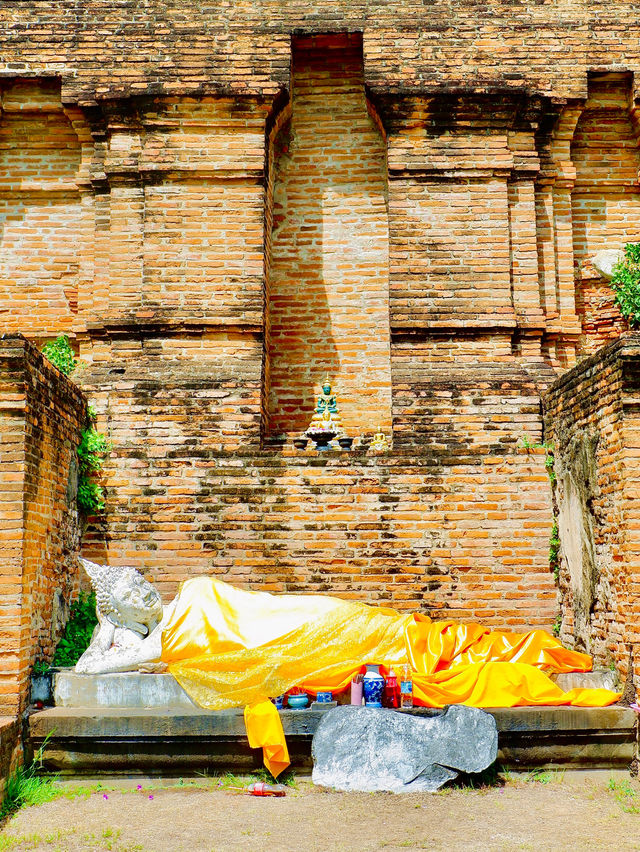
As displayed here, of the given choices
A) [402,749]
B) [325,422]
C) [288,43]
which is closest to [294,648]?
[402,749]

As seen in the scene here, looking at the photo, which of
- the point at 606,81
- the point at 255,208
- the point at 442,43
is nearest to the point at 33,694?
the point at 255,208

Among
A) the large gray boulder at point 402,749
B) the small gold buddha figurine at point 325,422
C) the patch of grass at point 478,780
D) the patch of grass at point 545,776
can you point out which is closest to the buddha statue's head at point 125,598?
the large gray boulder at point 402,749

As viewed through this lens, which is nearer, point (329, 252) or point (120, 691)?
point (120, 691)

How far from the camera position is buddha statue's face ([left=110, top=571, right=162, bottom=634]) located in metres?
5.96

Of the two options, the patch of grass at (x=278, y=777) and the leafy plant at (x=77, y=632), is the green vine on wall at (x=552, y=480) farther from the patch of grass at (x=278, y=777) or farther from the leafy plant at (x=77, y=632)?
the leafy plant at (x=77, y=632)

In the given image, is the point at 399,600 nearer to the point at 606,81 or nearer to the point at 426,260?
the point at 426,260

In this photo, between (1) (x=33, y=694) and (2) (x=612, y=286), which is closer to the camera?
(1) (x=33, y=694)

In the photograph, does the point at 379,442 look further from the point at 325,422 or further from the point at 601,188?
the point at 601,188

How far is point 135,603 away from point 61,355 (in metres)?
3.08

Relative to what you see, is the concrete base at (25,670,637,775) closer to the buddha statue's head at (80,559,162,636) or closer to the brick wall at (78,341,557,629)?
the buddha statue's head at (80,559,162,636)

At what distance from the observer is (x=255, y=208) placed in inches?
314

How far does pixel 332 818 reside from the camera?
190 inches

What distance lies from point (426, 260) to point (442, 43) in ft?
7.48

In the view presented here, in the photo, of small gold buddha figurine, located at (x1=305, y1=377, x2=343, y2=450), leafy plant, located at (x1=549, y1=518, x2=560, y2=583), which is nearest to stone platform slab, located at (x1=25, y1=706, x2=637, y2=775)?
leafy plant, located at (x1=549, y1=518, x2=560, y2=583)
